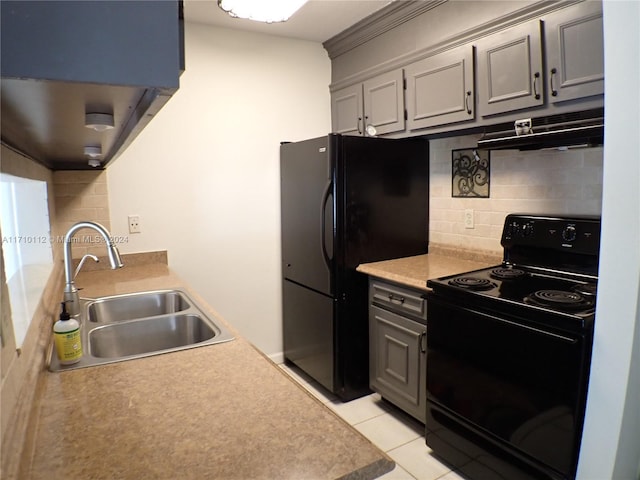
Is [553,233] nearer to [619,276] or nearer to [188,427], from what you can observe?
[619,276]

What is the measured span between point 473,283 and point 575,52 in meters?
1.04

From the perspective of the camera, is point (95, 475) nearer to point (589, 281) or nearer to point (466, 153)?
point (589, 281)

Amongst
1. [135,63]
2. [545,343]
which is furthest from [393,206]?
[135,63]

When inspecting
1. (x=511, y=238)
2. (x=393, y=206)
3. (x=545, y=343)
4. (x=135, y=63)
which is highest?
(x=135, y=63)

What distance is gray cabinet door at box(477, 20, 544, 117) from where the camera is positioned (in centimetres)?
189

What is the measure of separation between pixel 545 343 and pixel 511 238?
0.81 meters

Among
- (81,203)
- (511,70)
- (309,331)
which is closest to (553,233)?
(511,70)

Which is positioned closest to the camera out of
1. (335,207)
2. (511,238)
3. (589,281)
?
(589,281)

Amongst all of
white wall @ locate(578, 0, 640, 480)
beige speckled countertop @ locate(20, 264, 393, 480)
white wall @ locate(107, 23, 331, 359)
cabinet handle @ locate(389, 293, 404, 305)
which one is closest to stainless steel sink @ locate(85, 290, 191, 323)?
beige speckled countertop @ locate(20, 264, 393, 480)

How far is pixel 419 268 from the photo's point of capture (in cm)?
248

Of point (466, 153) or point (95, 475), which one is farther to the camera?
point (466, 153)

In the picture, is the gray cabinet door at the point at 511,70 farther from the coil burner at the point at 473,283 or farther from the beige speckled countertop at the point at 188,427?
the beige speckled countertop at the point at 188,427

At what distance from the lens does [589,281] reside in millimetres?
1946

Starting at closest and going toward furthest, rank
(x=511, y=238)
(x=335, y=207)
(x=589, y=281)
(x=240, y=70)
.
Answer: (x=589, y=281) < (x=511, y=238) < (x=335, y=207) < (x=240, y=70)
